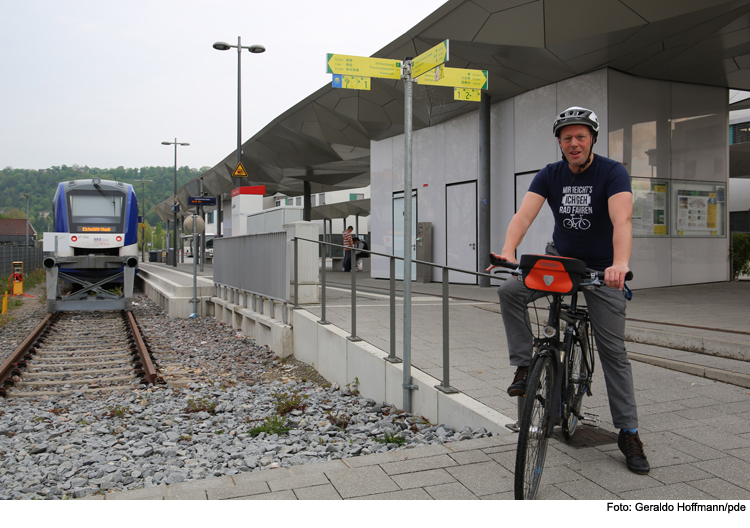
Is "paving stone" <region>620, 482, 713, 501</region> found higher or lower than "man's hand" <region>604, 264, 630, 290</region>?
lower

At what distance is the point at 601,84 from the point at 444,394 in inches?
352

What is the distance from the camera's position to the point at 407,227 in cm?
485

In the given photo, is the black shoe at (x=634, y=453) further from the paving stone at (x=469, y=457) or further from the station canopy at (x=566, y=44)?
the station canopy at (x=566, y=44)

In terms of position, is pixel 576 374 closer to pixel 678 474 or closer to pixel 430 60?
pixel 678 474

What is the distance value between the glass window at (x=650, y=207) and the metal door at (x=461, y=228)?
4.08m

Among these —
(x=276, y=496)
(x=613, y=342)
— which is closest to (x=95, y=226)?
(x=276, y=496)

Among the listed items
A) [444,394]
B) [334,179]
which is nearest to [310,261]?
[444,394]

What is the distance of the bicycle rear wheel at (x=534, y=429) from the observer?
8.61 feet

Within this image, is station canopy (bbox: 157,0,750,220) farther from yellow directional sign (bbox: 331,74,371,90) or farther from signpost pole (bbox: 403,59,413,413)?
yellow directional sign (bbox: 331,74,371,90)

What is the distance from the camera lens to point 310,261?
9352mm

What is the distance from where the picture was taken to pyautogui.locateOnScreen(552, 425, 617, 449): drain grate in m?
3.55

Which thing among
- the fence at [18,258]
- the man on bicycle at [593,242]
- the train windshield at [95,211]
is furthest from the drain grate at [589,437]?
the fence at [18,258]

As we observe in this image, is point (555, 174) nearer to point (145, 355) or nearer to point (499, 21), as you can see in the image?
point (145, 355)

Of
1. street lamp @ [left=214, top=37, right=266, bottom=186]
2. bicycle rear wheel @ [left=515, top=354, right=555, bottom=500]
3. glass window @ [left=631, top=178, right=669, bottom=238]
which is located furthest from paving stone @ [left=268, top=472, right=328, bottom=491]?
street lamp @ [left=214, top=37, right=266, bottom=186]
